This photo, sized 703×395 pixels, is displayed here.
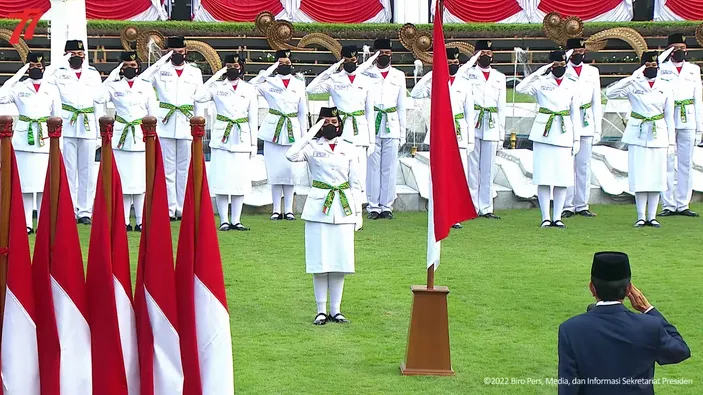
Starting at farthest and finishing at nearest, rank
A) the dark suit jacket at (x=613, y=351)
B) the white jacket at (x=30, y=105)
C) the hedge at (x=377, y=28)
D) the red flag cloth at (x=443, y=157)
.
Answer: the hedge at (x=377, y=28)
the white jacket at (x=30, y=105)
the red flag cloth at (x=443, y=157)
the dark suit jacket at (x=613, y=351)

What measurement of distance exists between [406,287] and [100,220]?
15.2 feet

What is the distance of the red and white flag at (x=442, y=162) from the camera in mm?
6785

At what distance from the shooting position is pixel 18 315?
194 inches

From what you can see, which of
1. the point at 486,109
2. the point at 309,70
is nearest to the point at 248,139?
the point at 486,109

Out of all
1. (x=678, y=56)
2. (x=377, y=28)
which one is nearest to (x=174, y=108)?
(x=678, y=56)

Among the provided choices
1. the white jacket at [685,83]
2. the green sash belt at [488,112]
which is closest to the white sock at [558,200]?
the green sash belt at [488,112]

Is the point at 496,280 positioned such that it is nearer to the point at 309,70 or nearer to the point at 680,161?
the point at 680,161

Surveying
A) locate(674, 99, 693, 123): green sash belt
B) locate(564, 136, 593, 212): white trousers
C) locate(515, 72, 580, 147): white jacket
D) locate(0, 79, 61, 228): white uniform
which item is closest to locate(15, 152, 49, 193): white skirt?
locate(0, 79, 61, 228): white uniform

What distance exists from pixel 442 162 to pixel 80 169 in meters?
6.36

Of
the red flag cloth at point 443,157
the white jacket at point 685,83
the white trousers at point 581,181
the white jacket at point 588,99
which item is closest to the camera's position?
the red flag cloth at point 443,157

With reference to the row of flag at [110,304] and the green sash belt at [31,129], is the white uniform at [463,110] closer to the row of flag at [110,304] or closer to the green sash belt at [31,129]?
the green sash belt at [31,129]

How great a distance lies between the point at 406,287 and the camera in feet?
30.7

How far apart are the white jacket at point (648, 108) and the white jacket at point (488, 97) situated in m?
1.18

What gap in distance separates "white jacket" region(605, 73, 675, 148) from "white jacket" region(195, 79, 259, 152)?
3.71 meters
